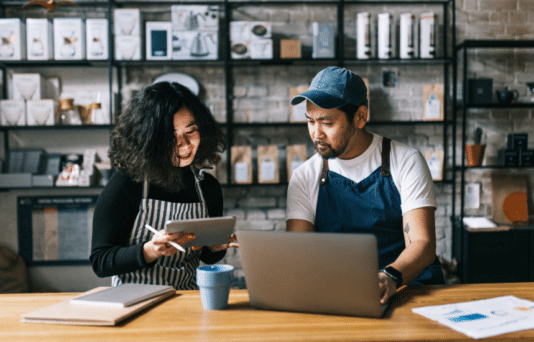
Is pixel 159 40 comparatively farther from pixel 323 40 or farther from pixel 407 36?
pixel 407 36

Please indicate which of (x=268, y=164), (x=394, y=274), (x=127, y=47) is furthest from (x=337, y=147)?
(x=127, y=47)

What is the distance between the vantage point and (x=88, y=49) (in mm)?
3059

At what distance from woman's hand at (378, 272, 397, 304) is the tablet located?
445mm

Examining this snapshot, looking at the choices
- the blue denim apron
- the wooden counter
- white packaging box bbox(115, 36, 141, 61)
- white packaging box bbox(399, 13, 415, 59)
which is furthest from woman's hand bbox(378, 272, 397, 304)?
white packaging box bbox(115, 36, 141, 61)

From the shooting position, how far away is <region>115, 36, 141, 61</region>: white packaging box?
3055mm

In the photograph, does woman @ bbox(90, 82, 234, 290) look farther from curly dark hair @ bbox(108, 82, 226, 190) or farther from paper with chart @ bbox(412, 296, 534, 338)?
paper with chart @ bbox(412, 296, 534, 338)

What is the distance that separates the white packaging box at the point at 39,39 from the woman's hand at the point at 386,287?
2945 millimetres

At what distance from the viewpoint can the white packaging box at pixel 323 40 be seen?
10.1 feet

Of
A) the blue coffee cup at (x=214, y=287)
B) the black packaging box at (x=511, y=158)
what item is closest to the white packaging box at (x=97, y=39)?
the blue coffee cup at (x=214, y=287)

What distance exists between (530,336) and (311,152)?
2.49 m

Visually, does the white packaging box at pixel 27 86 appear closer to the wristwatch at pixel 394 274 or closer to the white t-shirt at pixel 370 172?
the white t-shirt at pixel 370 172

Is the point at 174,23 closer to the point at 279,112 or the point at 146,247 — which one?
the point at 279,112

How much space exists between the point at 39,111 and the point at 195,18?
133cm

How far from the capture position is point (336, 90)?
1529mm
